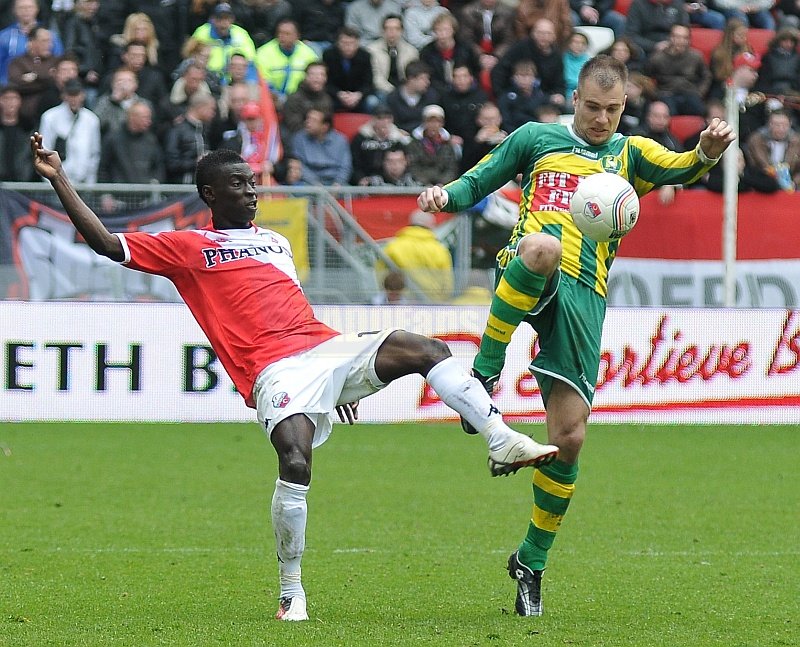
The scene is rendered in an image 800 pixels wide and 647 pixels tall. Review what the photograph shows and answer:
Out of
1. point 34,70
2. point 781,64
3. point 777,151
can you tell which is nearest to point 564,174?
point 777,151

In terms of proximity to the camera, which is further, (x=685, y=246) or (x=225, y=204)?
(x=685, y=246)

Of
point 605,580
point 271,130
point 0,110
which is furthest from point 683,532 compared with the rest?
point 0,110

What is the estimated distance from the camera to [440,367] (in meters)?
5.83

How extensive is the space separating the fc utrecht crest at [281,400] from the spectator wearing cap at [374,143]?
1004 cm

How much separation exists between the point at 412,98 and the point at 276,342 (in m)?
11.3

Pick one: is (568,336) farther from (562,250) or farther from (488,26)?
(488,26)

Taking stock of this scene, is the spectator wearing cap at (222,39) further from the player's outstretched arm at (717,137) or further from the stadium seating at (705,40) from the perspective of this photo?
the player's outstretched arm at (717,137)

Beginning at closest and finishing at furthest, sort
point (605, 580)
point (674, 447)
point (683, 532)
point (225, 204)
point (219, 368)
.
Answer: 1. point (225, 204)
2. point (605, 580)
3. point (683, 532)
4. point (674, 447)
5. point (219, 368)

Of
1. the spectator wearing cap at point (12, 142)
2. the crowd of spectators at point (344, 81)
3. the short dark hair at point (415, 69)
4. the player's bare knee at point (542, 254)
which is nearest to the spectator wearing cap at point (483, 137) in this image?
the crowd of spectators at point (344, 81)

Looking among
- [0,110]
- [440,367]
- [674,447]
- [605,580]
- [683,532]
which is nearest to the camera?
[440,367]

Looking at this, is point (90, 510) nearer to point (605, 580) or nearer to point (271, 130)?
point (605, 580)

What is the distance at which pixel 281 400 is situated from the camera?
587cm

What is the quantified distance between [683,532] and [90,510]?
152 inches

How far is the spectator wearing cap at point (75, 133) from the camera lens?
1494 centimetres
